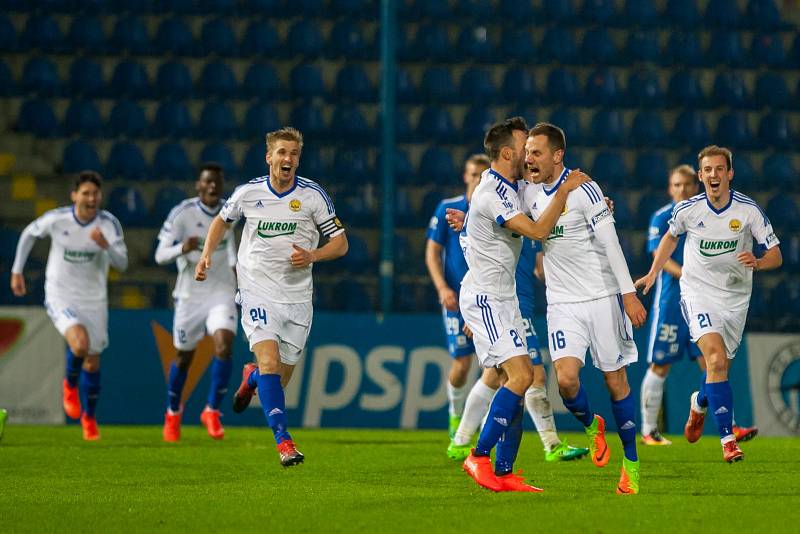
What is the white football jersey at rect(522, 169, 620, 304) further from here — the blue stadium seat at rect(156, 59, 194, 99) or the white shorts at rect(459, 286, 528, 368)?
the blue stadium seat at rect(156, 59, 194, 99)

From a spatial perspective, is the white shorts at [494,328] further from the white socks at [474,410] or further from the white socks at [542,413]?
the white socks at [542,413]

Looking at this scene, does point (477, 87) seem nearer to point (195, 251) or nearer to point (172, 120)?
point (172, 120)

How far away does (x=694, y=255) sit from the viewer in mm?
8875

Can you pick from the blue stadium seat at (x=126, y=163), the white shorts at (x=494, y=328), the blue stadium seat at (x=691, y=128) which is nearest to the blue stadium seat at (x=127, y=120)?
the blue stadium seat at (x=126, y=163)

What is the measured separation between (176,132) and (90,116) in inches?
44.6

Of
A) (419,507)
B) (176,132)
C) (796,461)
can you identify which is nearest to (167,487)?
(419,507)

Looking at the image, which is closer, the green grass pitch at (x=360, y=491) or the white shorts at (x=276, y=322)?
the green grass pitch at (x=360, y=491)

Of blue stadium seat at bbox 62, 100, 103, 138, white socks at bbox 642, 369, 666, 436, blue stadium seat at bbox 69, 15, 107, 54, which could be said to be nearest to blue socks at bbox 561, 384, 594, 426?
white socks at bbox 642, 369, 666, 436

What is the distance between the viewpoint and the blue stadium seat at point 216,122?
15.9 metres

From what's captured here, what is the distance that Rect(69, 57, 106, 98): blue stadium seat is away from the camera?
16.1 metres

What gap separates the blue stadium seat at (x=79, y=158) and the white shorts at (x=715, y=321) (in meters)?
9.02

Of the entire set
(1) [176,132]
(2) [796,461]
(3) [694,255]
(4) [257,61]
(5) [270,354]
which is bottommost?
(2) [796,461]

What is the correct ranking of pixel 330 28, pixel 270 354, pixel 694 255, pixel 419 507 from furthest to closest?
pixel 330 28 → pixel 694 255 → pixel 270 354 → pixel 419 507

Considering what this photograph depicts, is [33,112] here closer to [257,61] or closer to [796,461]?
[257,61]
